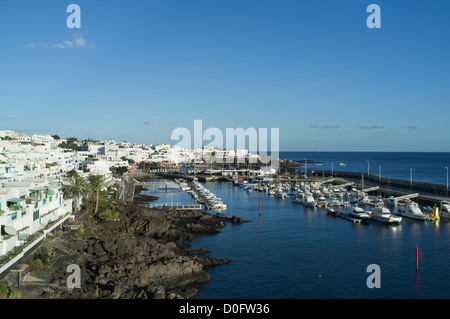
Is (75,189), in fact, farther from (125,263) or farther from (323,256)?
(323,256)

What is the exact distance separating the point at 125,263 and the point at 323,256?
14.0m

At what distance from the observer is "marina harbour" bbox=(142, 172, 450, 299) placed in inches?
826

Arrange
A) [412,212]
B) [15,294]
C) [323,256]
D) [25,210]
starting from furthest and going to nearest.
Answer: [412,212]
[323,256]
[25,210]
[15,294]

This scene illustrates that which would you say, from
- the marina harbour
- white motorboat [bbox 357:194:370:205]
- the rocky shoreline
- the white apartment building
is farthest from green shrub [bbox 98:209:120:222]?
white motorboat [bbox 357:194:370:205]

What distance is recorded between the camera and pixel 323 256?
89.5 feet

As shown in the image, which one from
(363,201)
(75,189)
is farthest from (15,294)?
(363,201)

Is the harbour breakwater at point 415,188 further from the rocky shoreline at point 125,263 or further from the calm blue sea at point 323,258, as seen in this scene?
the rocky shoreline at point 125,263

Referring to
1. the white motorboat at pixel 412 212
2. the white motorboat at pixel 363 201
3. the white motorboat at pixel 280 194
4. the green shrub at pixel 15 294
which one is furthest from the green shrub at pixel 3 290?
the white motorboat at pixel 280 194

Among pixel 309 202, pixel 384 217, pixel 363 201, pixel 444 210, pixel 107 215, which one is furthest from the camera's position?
pixel 363 201

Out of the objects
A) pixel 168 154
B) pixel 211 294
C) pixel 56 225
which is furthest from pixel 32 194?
pixel 168 154

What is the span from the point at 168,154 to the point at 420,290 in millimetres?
121884

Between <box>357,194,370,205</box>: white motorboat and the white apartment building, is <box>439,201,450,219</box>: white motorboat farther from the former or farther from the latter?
the white apartment building

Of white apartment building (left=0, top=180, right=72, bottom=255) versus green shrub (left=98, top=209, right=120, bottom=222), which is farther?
green shrub (left=98, top=209, right=120, bottom=222)

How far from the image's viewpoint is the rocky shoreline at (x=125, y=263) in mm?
17484
